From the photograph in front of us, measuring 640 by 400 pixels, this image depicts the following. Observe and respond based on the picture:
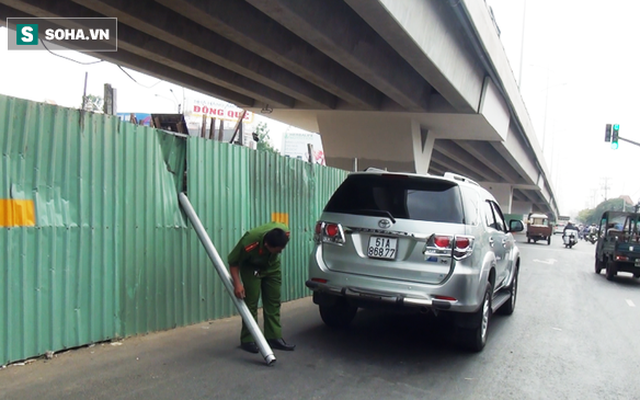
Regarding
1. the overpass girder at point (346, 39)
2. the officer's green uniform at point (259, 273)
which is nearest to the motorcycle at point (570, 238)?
the overpass girder at point (346, 39)

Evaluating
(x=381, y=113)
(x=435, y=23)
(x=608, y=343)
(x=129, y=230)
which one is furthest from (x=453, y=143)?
(x=129, y=230)

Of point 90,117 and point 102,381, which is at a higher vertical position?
point 90,117

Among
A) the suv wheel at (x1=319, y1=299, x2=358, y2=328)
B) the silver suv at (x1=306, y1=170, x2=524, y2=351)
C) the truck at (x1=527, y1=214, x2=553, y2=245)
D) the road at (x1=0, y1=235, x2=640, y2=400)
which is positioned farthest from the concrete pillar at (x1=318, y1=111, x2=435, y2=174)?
the truck at (x1=527, y1=214, x2=553, y2=245)

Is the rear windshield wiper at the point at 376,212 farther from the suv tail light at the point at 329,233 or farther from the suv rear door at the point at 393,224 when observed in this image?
the suv tail light at the point at 329,233

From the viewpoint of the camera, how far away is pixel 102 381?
14.8 ft

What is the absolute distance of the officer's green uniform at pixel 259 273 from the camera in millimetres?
5344

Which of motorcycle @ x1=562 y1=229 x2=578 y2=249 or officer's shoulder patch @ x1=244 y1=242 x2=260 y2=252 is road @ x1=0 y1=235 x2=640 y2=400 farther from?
motorcycle @ x1=562 y1=229 x2=578 y2=249

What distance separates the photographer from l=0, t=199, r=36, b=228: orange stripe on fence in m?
4.54

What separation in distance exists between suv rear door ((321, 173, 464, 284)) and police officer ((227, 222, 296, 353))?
0.70m

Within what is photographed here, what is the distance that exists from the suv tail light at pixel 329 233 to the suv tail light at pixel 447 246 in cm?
96

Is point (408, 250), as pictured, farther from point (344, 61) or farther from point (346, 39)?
point (344, 61)

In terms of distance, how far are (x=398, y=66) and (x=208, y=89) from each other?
6111 mm

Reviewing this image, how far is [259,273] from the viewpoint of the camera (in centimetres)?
552

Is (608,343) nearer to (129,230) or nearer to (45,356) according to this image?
(129,230)
